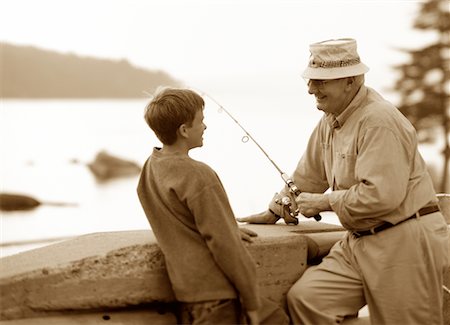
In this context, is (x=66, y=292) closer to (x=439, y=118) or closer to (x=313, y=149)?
(x=313, y=149)

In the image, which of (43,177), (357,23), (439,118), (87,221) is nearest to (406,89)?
(439,118)

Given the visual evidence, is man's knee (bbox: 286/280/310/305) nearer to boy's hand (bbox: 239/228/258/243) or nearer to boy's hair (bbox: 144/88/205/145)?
boy's hand (bbox: 239/228/258/243)

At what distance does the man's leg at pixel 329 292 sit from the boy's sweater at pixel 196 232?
1.43ft

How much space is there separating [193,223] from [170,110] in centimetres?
44

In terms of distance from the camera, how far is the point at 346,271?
137 inches

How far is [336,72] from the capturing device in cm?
341

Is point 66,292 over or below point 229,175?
over

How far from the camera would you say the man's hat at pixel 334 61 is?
341cm

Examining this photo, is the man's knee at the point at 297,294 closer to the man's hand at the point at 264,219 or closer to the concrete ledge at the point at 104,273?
the concrete ledge at the point at 104,273

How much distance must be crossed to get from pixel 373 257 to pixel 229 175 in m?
11.9

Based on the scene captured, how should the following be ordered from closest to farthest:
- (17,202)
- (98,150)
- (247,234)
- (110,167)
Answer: (247,234) → (17,202) → (110,167) → (98,150)

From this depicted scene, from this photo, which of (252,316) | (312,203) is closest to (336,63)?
(312,203)

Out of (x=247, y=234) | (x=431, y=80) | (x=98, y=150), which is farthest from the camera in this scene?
(x=98, y=150)

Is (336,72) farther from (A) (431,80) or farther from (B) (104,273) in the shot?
(A) (431,80)
